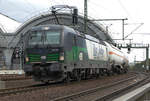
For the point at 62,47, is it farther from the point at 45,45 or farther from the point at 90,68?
the point at 90,68

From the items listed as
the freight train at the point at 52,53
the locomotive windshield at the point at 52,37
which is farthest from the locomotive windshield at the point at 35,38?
the locomotive windshield at the point at 52,37

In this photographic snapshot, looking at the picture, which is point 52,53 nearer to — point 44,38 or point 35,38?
point 44,38

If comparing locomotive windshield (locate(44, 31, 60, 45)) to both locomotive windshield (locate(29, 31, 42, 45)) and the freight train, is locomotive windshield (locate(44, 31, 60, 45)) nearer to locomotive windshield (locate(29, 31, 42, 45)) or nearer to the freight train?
the freight train

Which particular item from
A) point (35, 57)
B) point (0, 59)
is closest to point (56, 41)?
point (35, 57)

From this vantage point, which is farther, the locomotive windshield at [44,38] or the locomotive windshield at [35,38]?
the locomotive windshield at [35,38]

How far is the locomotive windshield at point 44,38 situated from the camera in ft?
51.9

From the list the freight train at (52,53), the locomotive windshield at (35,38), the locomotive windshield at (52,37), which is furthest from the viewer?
the locomotive windshield at (35,38)

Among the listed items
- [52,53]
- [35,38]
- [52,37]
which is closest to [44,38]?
[52,37]

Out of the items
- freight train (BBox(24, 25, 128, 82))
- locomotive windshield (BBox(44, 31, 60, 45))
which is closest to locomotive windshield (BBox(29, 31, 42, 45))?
freight train (BBox(24, 25, 128, 82))

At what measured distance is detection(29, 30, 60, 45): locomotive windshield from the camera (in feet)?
51.9

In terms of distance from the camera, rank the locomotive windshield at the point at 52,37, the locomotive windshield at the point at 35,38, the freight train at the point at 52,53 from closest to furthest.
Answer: the freight train at the point at 52,53 < the locomotive windshield at the point at 52,37 < the locomotive windshield at the point at 35,38

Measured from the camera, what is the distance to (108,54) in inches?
1096

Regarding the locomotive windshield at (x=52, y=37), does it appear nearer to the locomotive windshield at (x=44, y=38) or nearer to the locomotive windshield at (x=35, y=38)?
the locomotive windshield at (x=44, y=38)

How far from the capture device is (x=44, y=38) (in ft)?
52.6
